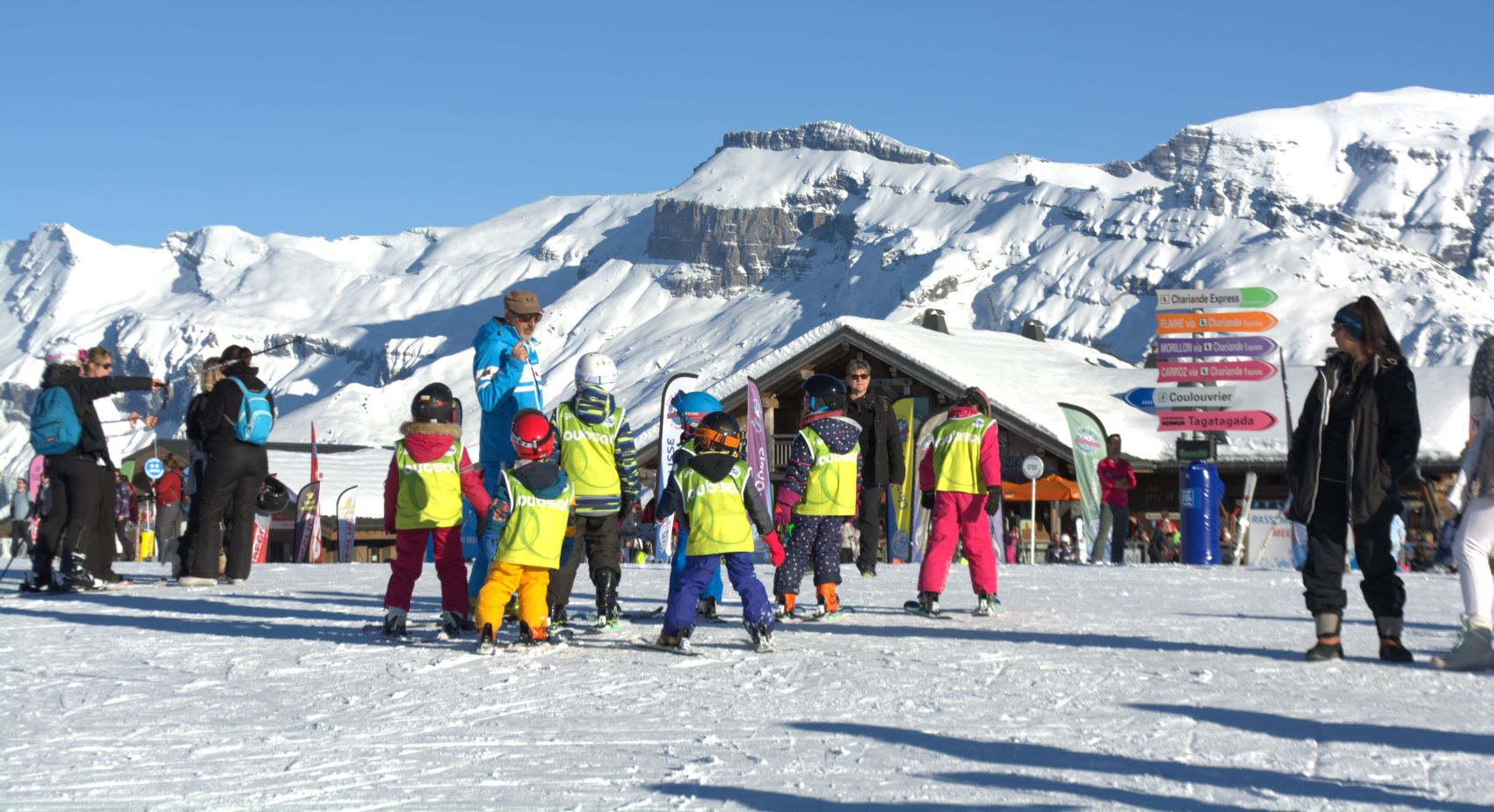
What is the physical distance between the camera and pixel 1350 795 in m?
4.06

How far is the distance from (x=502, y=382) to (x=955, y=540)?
2.77 metres

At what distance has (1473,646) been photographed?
6.25m

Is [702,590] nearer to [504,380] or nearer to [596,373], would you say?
[596,373]

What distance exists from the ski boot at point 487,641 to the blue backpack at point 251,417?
3581mm

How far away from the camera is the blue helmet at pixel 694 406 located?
804cm

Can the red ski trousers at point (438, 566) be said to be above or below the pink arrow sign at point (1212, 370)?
below

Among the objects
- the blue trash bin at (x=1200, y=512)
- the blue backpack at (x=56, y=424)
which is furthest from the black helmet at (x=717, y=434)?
the blue trash bin at (x=1200, y=512)

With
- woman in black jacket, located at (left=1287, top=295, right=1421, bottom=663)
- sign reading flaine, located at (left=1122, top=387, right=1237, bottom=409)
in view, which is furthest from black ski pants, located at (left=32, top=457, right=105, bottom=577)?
sign reading flaine, located at (left=1122, top=387, right=1237, bottom=409)

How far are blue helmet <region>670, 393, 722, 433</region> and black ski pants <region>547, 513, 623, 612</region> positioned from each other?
635mm

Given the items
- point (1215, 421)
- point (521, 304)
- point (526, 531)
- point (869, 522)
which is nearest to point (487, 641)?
point (526, 531)

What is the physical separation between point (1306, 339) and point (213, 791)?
8038 inches

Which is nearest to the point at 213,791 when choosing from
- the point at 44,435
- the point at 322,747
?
the point at 322,747

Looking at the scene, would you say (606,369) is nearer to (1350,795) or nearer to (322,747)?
(322,747)

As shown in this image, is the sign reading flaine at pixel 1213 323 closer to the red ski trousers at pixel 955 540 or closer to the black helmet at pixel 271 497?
the red ski trousers at pixel 955 540
